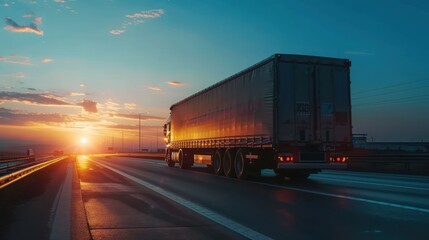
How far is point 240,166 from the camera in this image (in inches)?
791

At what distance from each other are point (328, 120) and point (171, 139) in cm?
1835

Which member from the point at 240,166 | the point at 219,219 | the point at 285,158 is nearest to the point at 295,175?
the point at 240,166

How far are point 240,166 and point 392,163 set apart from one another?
1397 cm

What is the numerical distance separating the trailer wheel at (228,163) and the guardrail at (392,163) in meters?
10.9

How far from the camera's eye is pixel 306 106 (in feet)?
57.9

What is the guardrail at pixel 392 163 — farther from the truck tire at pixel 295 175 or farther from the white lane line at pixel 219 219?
the white lane line at pixel 219 219

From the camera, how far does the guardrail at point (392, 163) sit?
1081 inches

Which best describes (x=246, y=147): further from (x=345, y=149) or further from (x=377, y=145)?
(x=377, y=145)

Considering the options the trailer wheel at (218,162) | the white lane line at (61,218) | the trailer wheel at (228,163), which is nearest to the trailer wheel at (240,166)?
the trailer wheel at (228,163)

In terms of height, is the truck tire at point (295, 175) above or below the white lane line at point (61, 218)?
above

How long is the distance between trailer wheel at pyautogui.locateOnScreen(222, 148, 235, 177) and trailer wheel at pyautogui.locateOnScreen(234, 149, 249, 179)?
17.2 inches

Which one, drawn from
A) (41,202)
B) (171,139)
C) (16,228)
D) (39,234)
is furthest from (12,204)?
(171,139)

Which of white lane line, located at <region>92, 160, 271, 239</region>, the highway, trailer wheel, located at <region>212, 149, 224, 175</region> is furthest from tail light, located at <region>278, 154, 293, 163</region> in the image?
trailer wheel, located at <region>212, 149, 224, 175</region>

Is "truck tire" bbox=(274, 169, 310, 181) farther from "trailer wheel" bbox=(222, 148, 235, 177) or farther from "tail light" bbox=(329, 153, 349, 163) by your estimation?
"tail light" bbox=(329, 153, 349, 163)
